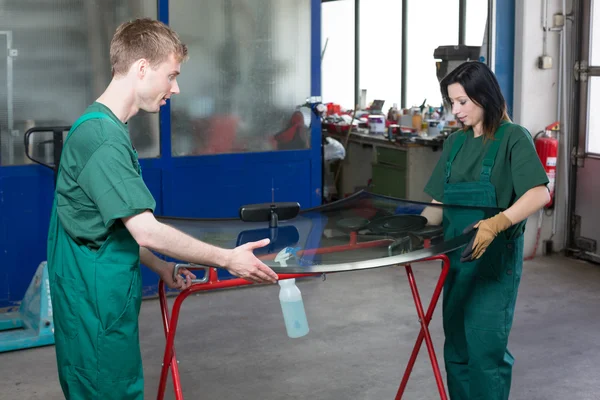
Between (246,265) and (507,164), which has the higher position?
(507,164)

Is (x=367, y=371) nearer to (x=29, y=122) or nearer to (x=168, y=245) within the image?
(x=168, y=245)

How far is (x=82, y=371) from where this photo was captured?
2025 mm

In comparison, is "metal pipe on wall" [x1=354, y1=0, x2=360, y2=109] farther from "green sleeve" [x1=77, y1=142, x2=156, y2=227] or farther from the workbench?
"green sleeve" [x1=77, y1=142, x2=156, y2=227]

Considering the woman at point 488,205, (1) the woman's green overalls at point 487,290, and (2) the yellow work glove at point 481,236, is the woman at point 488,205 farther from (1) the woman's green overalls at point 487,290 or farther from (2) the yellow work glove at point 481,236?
(2) the yellow work glove at point 481,236

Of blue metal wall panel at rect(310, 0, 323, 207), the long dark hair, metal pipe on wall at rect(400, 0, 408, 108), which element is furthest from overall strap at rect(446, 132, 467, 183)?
metal pipe on wall at rect(400, 0, 408, 108)

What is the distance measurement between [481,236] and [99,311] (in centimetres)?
112

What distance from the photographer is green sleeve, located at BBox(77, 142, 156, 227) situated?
1.91 metres

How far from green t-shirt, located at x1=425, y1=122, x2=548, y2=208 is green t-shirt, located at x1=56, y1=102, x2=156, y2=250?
3.92 feet

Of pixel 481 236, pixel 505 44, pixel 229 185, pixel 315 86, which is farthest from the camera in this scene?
pixel 505 44

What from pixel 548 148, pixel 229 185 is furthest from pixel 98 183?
pixel 548 148

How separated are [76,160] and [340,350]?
2.14 meters

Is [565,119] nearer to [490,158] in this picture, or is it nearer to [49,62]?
[490,158]

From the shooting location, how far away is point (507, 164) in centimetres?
261

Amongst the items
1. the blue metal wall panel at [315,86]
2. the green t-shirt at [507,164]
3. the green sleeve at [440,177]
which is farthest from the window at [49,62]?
the green t-shirt at [507,164]
